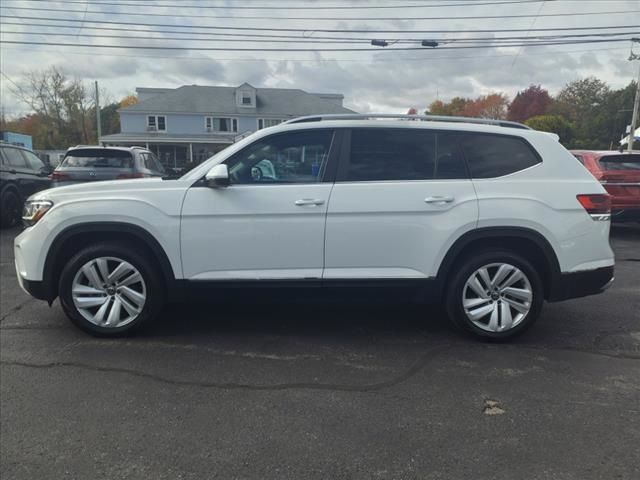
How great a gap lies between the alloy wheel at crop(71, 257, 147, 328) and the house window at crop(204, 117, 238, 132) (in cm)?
4113

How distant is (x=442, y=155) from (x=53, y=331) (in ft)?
12.3

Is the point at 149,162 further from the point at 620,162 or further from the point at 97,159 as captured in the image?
the point at 620,162

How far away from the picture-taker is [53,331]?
429 cm

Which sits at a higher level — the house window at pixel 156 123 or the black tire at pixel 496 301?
→ the house window at pixel 156 123

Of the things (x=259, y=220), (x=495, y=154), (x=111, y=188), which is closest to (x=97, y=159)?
(x=111, y=188)

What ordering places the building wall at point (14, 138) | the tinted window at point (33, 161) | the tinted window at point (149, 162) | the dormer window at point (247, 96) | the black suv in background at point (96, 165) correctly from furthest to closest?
the dormer window at point (247, 96) < the building wall at point (14, 138) < the tinted window at point (33, 161) < the tinted window at point (149, 162) < the black suv in background at point (96, 165)

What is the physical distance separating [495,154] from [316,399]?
8.35 feet

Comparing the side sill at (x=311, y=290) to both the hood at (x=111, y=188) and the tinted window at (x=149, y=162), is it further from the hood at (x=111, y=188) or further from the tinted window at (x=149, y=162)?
the tinted window at (x=149, y=162)

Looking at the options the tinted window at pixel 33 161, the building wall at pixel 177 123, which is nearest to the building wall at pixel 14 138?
the building wall at pixel 177 123

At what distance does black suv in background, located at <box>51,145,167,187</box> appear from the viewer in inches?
375

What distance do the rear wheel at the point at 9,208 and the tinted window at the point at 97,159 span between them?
1.31m

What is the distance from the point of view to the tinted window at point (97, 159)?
9719 mm

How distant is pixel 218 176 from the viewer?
3.77 meters

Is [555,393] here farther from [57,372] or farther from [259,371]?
[57,372]
